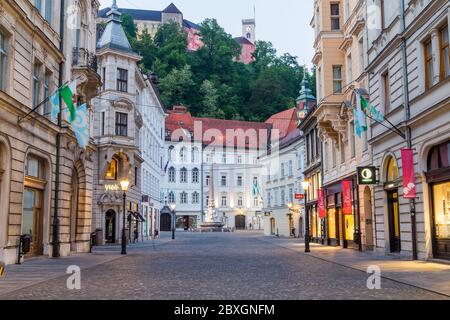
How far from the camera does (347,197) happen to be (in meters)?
29.8

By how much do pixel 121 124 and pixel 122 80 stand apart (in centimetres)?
331

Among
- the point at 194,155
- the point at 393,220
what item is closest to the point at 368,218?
the point at 393,220

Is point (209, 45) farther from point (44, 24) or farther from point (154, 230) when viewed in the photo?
point (44, 24)

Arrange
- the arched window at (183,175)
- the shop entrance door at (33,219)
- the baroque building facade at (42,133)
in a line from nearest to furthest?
1. the baroque building facade at (42,133)
2. the shop entrance door at (33,219)
3. the arched window at (183,175)

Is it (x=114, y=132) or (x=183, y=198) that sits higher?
(x=114, y=132)

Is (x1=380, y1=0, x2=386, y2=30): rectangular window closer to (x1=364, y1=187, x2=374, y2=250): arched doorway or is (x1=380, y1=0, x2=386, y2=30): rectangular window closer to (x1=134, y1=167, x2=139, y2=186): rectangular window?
(x1=364, y1=187, x2=374, y2=250): arched doorway

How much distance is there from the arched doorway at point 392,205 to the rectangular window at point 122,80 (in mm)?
21951

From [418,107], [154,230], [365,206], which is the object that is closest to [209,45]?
[154,230]

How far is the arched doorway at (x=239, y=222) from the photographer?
95.1 m

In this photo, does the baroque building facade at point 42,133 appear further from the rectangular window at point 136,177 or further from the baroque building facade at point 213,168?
the baroque building facade at point 213,168

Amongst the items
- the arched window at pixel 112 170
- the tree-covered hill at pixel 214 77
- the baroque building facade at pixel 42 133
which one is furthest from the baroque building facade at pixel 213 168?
the baroque building facade at pixel 42 133

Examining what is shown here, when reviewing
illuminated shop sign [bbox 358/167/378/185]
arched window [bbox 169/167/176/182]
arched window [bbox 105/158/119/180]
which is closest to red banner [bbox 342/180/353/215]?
illuminated shop sign [bbox 358/167/378/185]

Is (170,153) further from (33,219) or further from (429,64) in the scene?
(429,64)

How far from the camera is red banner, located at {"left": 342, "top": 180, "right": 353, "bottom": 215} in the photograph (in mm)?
29625
